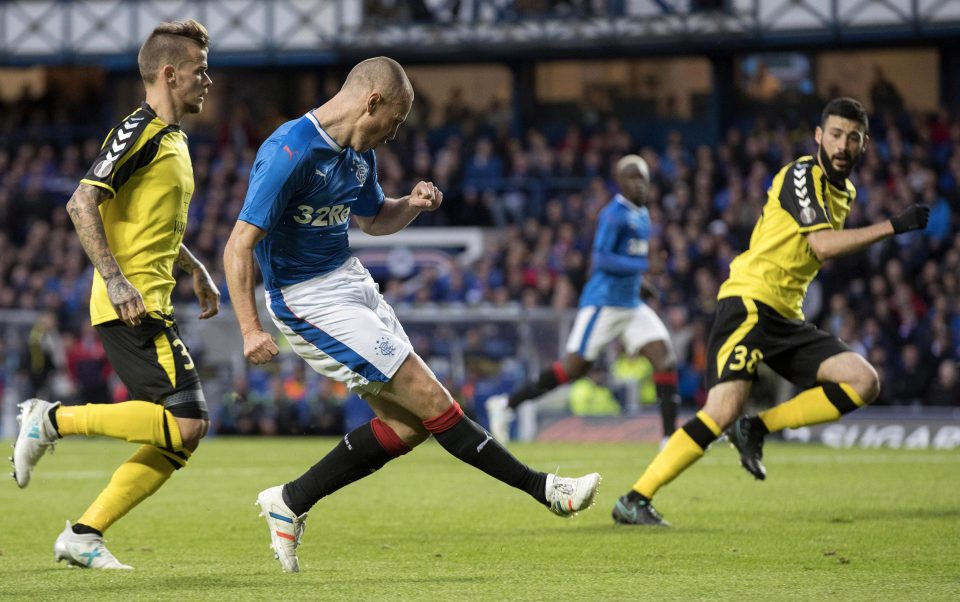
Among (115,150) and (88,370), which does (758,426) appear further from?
(88,370)

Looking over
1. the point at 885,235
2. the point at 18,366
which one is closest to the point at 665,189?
the point at 18,366

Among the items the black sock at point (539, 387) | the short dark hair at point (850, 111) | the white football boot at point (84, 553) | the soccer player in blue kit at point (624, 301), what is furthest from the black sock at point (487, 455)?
the black sock at point (539, 387)

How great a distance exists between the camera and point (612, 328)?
1402cm

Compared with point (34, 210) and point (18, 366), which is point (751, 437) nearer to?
point (18, 366)

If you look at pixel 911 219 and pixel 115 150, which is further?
pixel 911 219

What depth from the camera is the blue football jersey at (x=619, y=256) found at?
13.8 metres

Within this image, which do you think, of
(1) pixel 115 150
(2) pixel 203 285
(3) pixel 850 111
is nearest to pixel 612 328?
(3) pixel 850 111

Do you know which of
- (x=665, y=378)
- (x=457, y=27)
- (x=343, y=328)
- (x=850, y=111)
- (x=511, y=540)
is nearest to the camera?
(x=343, y=328)

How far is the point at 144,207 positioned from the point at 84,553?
1.58m

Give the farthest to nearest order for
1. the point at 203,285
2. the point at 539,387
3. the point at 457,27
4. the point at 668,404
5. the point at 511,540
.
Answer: the point at 457,27 < the point at 539,387 < the point at 668,404 < the point at 511,540 < the point at 203,285

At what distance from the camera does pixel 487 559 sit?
7059mm

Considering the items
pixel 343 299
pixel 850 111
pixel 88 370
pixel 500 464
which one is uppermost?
pixel 850 111

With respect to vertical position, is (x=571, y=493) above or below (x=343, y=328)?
below

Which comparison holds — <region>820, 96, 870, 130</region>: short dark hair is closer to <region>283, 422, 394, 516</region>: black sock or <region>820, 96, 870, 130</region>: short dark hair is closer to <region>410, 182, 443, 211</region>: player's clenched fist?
<region>410, 182, 443, 211</region>: player's clenched fist
